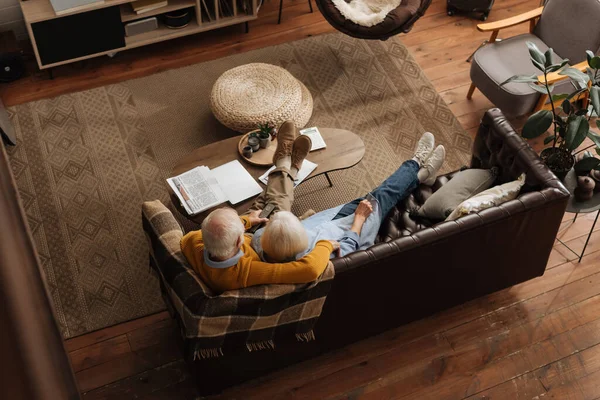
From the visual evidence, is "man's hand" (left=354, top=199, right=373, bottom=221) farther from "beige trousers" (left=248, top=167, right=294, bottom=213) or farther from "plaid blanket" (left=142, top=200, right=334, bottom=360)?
"plaid blanket" (left=142, top=200, right=334, bottom=360)

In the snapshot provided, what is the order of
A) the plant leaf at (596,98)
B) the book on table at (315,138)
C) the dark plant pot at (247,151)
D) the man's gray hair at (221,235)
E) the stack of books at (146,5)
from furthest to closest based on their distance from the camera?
1. the stack of books at (146,5)
2. the book on table at (315,138)
3. the dark plant pot at (247,151)
4. the plant leaf at (596,98)
5. the man's gray hair at (221,235)

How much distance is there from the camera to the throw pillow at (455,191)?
10.0 ft

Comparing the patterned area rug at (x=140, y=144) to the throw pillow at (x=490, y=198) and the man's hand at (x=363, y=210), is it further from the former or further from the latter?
the throw pillow at (x=490, y=198)

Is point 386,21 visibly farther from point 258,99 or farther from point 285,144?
point 285,144

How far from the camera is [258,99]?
3904mm

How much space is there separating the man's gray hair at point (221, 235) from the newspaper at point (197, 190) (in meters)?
0.79

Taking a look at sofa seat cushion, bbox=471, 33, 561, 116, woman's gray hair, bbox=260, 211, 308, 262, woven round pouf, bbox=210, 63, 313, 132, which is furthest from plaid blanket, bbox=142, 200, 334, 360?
sofa seat cushion, bbox=471, 33, 561, 116

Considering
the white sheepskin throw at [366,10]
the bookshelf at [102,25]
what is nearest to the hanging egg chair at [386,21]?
the white sheepskin throw at [366,10]

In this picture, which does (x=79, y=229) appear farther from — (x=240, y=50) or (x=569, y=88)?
(x=569, y=88)

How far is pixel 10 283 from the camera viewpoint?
0.78ft

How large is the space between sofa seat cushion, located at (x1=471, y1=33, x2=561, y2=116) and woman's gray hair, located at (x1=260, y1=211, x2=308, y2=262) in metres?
1.99

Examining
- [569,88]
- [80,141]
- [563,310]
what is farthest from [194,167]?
[569,88]

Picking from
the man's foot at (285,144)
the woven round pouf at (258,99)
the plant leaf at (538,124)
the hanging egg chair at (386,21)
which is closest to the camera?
the plant leaf at (538,124)

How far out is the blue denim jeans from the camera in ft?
10.7
